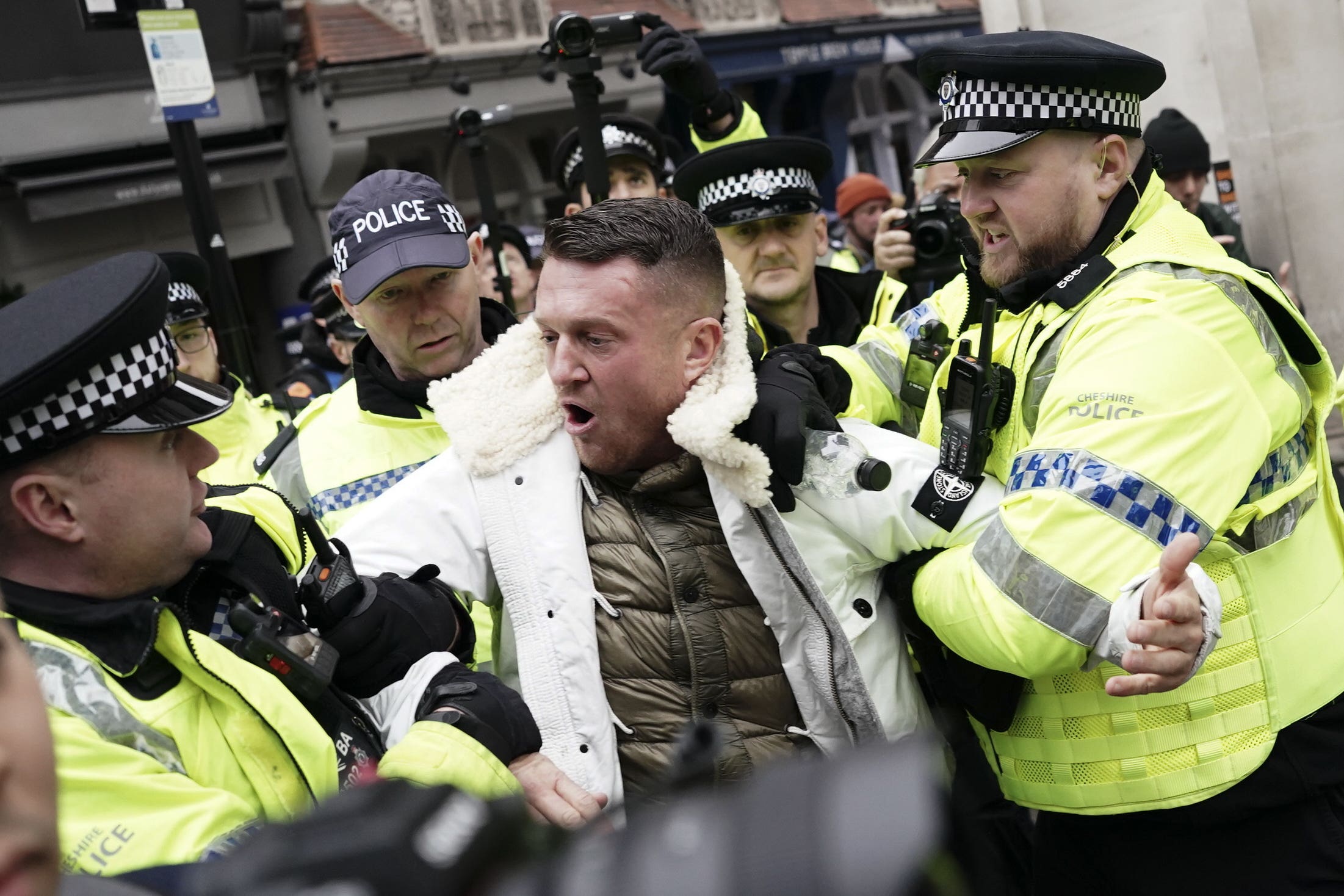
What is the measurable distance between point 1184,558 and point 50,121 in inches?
488

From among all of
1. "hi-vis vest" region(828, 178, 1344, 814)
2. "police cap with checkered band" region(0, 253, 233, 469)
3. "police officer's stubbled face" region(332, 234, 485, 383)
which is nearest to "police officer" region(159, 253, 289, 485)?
"police officer's stubbled face" region(332, 234, 485, 383)

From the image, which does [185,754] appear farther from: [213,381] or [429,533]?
[213,381]

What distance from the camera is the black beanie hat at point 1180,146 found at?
5.88m

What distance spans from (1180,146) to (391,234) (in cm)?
422

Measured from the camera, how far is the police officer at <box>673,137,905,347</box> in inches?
169

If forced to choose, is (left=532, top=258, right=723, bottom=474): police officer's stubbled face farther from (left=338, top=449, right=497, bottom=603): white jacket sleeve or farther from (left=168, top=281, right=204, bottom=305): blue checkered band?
(left=168, top=281, right=204, bottom=305): blue checkered band

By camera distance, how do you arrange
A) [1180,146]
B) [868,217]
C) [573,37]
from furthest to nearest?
[868,217] < [1180,146] < [573,37]

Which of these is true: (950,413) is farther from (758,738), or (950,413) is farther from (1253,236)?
(1253,236)

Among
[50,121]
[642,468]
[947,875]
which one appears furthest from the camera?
[50,121]

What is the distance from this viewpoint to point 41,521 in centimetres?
174

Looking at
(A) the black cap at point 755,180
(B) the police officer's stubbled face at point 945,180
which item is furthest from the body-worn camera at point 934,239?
(B) the police officer's stubbled face at point 945,180

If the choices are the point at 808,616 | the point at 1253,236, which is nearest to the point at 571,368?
the point at 808,616

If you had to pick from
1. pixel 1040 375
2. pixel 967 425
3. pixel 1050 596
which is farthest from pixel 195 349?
pixel 1050 596

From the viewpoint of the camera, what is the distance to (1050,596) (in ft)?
6.66
